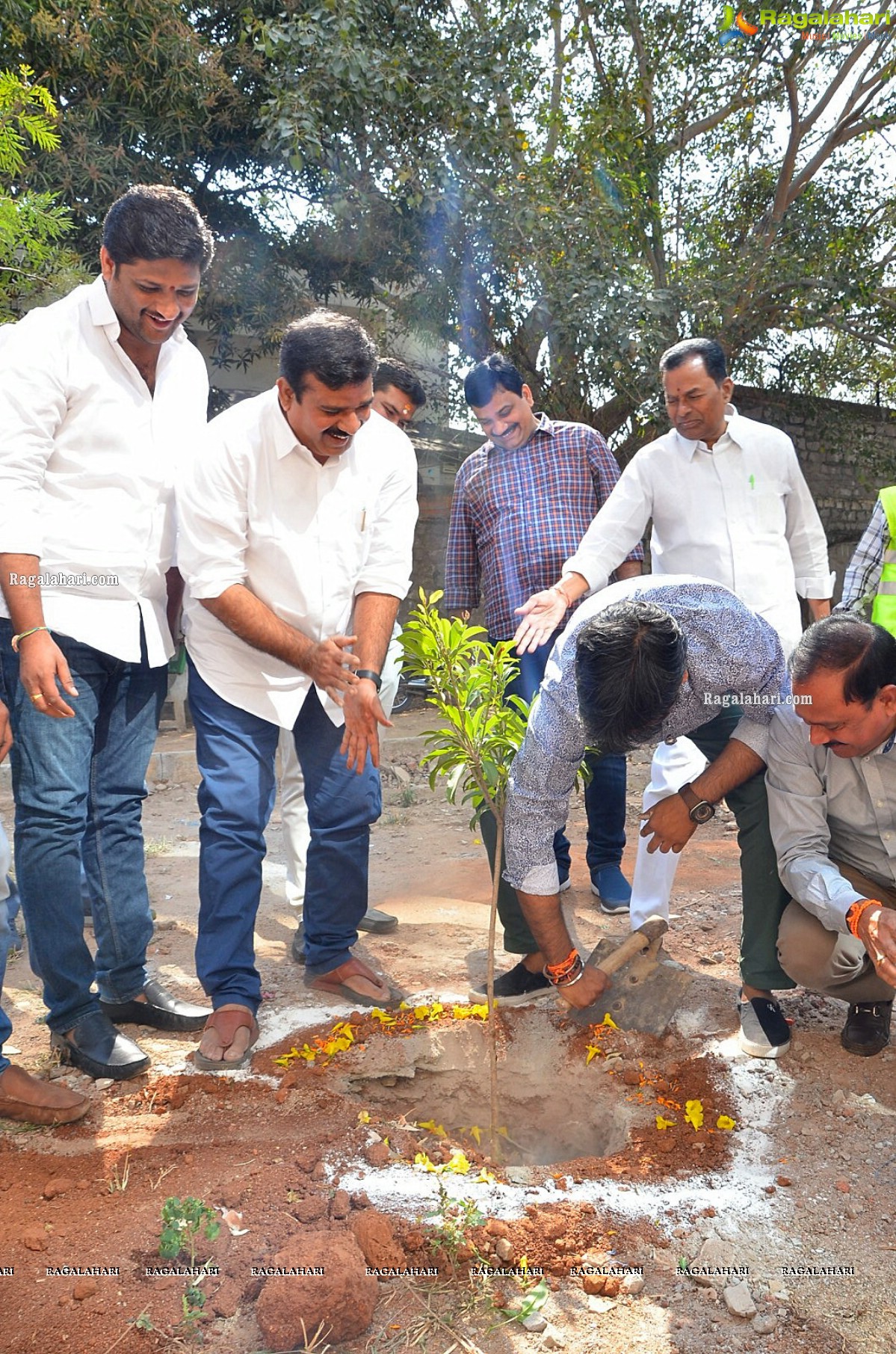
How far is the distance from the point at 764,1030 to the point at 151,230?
9.34 feet

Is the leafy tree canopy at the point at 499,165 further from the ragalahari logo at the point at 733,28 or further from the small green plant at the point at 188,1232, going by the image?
the small green plant at the point at 188,1232

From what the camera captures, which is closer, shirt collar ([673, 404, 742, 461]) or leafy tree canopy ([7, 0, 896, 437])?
shirt collar ([673, 404, 742, 461])

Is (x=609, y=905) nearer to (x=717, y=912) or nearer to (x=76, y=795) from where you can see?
(x=717, y=912)

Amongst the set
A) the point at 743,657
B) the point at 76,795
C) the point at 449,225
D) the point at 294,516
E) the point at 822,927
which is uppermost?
the point at 449,225

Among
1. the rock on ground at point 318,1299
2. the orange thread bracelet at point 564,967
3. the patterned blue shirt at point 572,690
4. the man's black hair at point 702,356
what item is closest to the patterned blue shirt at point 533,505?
the man's black hair at point 702,356

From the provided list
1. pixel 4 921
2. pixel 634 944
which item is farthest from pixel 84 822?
pixel 634 944

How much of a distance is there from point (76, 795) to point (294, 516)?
101cm

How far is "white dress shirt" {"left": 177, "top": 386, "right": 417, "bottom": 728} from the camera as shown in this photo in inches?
118

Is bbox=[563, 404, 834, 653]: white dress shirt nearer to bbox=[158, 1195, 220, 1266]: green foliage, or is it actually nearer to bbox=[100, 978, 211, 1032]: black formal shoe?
bbox=[100, 978, 211, 1032]: black formal shoe

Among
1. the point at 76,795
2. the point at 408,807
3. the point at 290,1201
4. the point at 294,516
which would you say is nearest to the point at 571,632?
the point at 294,516

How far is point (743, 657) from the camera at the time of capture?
3.02 metres

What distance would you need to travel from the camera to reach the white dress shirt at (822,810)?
3041 mm

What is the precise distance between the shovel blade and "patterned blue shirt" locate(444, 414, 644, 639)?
57.8 inches

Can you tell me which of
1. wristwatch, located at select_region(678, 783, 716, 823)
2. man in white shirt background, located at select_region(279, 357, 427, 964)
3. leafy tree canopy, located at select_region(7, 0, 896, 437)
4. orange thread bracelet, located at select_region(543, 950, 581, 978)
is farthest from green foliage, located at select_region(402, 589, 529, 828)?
leafy tree canopy, located at select_region(7, 0, 896, 437)
